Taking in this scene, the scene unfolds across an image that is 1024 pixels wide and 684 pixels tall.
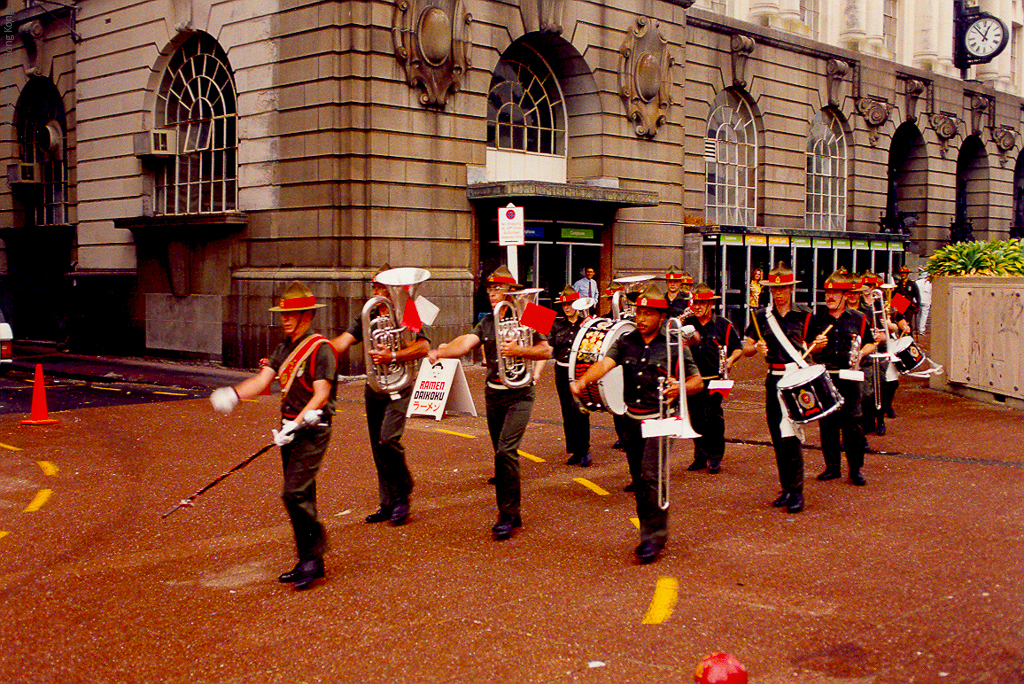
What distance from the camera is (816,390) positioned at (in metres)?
8.74

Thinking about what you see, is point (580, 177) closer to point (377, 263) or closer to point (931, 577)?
point (377, 263)

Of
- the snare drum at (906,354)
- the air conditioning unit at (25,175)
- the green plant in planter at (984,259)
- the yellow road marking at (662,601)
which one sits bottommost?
the yellow road marking at (662,601)

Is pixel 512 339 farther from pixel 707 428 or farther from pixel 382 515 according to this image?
pixel 707 428

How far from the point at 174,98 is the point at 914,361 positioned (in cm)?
1717


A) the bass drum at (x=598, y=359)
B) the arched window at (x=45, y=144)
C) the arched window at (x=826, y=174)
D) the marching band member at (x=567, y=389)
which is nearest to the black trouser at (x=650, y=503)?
the bass drum at (x=598, y=359)

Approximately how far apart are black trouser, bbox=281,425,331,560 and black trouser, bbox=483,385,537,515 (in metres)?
1.64

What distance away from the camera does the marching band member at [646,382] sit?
23.6 feet

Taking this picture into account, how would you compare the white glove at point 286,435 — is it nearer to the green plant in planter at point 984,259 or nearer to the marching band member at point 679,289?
the marching band member at point 679,289

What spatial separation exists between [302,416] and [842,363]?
5364 millimetres

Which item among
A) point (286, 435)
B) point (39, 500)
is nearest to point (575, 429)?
point (286, 435)

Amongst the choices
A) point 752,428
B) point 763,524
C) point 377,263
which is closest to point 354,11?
point 377,263

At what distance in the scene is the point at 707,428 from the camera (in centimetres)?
1039

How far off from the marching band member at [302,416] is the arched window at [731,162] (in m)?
22.5

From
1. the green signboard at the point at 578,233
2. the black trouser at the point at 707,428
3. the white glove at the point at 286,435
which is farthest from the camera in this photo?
the green signboard at the point at 578,233
